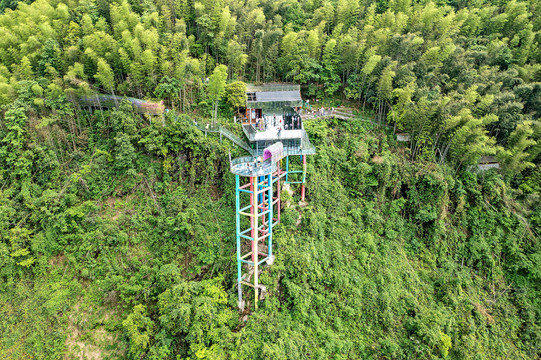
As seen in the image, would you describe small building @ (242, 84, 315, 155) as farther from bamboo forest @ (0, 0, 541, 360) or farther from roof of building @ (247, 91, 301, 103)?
bamboo forest @ (0, 0, 541, 360)

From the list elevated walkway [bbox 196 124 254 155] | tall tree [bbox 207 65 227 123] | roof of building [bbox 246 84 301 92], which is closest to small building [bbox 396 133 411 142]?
roof of building [bbox 246 84 301 92]

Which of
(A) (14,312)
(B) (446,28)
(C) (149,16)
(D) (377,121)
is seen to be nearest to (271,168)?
(D) (377,121)

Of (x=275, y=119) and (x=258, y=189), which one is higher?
(x=275, y=119)

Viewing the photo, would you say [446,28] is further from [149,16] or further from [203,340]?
[203,340]

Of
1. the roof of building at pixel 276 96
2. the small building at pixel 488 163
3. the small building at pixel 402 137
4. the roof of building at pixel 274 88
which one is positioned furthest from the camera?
the roof of building at pixel 274 88

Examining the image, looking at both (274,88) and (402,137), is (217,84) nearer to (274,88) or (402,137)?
(274,88)

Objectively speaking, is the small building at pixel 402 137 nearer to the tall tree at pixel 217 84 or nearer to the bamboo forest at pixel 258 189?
the bamboo forest at pixel 258 189

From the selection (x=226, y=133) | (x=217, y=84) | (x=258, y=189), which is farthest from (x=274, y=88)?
(x=258, y=189)

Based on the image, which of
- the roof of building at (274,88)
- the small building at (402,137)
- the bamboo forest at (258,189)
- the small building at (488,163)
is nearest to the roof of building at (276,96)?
the bamboo forest at (258,189)
